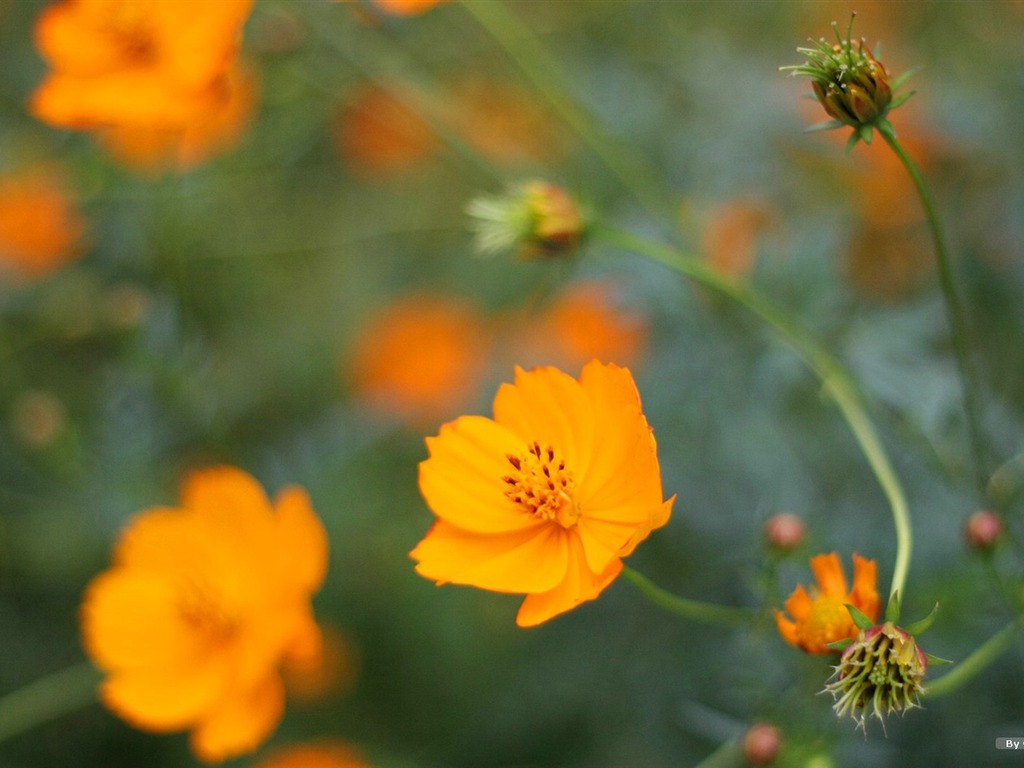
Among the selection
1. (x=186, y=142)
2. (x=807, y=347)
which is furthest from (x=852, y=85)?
(x=186, y=142)

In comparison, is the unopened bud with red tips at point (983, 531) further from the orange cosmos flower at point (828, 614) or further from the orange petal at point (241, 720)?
the orange petal at point (241, 720)

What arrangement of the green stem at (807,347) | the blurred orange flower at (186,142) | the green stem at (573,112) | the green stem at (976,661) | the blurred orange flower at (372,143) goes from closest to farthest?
the green stem at (976,661), the green stem at (807,347), the green stem at (573,112), the blurred orange flower at (186,142), the blurred orange flower at (372,143)

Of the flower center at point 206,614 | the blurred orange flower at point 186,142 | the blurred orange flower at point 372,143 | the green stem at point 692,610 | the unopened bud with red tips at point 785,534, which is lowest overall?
the green stem at point 692,610

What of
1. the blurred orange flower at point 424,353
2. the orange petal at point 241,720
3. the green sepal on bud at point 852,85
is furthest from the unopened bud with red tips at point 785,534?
the blurred orange flower at point 424,353

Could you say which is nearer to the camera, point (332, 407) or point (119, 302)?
point (119, 302)

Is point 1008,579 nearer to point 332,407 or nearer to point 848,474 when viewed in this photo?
point 848,474

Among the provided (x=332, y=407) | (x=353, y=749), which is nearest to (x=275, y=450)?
(x=332, y=407)
